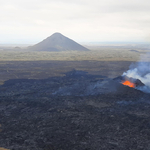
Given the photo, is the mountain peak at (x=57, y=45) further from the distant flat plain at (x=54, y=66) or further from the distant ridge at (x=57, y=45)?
the distant flat plain at (x=54, y=66)

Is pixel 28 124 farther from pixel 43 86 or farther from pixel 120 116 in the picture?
pixel 43 86

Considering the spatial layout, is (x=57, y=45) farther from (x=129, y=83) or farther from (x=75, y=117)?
(x=75, y=117)

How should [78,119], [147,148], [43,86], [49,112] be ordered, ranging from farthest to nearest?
[43,86]
[49,112]
[78,119]
[147,148]

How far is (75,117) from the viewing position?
18844 millimetres

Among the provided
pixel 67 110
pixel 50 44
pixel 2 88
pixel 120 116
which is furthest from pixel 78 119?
pixel 50 44

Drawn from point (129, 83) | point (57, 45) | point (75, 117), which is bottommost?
point (75, 117)

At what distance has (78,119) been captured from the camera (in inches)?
724

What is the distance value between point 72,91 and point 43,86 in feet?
18.1

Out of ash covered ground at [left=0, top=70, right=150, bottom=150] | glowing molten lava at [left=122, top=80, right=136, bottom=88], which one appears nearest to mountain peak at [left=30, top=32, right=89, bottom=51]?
glowing molten lava at [left=122, top=80, right=136, bottom=88]

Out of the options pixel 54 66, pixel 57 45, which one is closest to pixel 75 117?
pixel 54 66

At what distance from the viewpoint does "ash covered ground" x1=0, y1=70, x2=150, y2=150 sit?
1425 cm

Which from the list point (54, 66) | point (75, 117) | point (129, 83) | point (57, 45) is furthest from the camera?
point (57, 45)

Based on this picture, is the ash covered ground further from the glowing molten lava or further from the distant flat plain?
the distant flat plain

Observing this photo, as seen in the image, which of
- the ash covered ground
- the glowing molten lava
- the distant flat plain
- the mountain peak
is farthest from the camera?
the mountain peak
